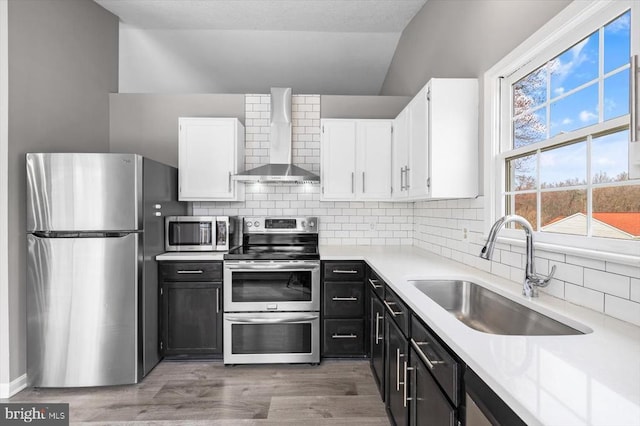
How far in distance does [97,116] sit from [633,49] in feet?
13.1

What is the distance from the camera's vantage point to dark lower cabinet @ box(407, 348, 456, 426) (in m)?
1.18

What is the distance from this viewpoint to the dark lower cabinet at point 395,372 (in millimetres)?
1692

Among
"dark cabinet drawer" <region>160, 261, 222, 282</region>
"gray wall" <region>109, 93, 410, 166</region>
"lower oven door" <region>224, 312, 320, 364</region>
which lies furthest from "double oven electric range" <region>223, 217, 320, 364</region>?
"gray wall" <region>109, 93, 410, 166</region>

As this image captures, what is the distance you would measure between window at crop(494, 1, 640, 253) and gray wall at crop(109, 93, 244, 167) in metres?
3.00

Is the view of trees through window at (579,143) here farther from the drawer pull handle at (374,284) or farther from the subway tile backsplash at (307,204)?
the subway tile backsplash at (307,204)

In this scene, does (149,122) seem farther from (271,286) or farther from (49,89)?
(271,286)

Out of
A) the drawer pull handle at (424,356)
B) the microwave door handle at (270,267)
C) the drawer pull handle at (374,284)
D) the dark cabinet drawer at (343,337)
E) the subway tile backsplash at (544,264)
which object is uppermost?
the subway tile backsplash at (544,264)

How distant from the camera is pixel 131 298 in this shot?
259 centimetres

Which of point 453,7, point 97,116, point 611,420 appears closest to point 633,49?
point 611,420

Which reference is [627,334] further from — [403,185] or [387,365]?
[403,185]

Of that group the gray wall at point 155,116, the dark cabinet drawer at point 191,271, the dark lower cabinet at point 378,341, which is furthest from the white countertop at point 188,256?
the dark lower cabinet at point 378,341

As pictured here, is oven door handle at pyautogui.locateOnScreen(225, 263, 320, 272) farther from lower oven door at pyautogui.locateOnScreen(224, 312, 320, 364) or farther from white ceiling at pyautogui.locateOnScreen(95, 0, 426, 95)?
white ceiling at pyautogui.locateOnScreen(95, 0, 426, 95)

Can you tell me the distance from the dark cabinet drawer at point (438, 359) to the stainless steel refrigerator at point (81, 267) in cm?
216

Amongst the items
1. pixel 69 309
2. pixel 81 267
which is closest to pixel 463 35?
pixel 81 267
